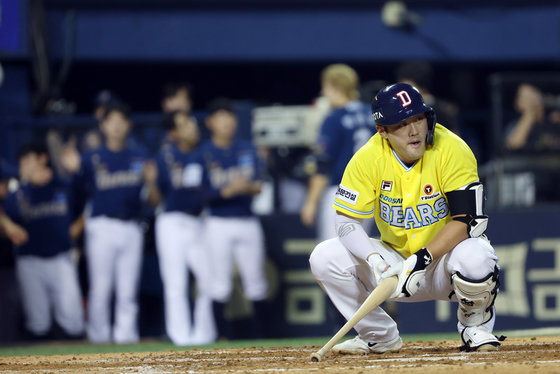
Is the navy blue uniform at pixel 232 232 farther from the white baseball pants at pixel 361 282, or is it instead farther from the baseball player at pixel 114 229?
the white baseball pants at pixel 361 282

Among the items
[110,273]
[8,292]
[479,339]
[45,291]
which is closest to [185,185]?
[110,273]

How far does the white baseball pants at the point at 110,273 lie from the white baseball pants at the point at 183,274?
0.97 feet

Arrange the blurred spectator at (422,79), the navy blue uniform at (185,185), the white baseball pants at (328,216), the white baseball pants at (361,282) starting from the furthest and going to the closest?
1. the navy blue uniform at (185,185)
2. the white baseball pants at (328,216)
3. the blurred spectator at (422,79)
4. the white baseball pants at (361,282)

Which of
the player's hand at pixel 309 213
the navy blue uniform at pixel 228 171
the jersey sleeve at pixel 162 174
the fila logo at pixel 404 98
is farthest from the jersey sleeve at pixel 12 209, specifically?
the fila logo at pixel 404 98

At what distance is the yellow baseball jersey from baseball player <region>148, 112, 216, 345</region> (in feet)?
12.3

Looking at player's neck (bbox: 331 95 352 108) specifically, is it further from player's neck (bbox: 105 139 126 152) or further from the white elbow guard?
the white elbow guard

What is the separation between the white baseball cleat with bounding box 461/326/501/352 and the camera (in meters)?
5.57

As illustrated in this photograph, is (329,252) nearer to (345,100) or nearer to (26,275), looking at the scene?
(345,100)

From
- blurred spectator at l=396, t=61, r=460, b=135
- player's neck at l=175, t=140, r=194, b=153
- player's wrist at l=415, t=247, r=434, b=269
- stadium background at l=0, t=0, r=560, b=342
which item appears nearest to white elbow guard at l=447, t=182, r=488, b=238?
player's wrist at l=415, t=247, r=434, b=269

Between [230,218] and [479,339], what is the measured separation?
154 inches

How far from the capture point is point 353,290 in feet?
19.0

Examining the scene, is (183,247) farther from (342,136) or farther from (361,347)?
(361,347)

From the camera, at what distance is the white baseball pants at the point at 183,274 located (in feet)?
30.1

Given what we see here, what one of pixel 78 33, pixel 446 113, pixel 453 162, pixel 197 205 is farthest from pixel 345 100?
pixel 78 33
